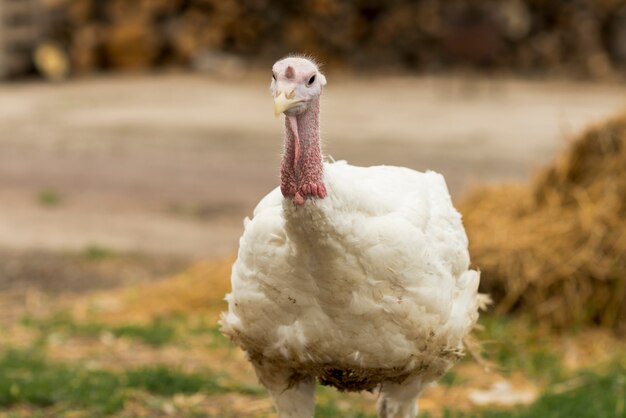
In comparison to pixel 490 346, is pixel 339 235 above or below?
above

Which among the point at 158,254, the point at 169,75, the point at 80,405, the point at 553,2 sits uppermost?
the point at 553,2

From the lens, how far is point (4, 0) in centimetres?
1661

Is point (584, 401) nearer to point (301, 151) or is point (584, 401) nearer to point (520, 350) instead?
point (520, 350)

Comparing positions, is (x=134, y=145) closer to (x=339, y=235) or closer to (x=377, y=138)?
(x=377, y=138)

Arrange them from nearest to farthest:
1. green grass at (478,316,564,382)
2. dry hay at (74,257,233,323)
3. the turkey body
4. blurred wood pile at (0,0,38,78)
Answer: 1. the turkey body
2. green grass at (478,316,564,382)
3. dry hay at (74,257,233,323)
4. blurred wood pile at (0,0,38,78)

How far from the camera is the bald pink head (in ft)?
12.7

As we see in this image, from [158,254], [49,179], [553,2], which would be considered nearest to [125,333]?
[158,254]

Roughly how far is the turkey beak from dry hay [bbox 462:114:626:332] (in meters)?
4.08

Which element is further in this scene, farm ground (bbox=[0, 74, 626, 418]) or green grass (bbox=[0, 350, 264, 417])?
farm ground (bbox=[0, 74, 626, 418])

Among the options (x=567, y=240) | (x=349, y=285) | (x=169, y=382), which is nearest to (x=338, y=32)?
(x=567, y=240)

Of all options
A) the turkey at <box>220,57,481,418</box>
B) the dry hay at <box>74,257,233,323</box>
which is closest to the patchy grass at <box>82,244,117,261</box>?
the dry hay at <box>74,257,233,323</box>

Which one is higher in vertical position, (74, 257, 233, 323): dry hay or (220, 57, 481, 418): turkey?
(220, 57, 481, 418): turkey

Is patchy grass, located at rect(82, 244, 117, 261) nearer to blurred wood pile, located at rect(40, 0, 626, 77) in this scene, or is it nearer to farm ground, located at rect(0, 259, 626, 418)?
farm ground, located at rect(0, 259, 626, 418)

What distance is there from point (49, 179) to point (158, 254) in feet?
8.91
